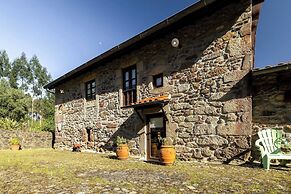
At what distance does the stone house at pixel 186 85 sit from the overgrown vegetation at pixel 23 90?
22.5 meters

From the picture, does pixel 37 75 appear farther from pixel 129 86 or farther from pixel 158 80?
pixel 158 80

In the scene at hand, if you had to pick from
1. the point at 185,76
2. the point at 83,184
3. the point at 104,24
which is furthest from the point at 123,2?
the point at 83,184

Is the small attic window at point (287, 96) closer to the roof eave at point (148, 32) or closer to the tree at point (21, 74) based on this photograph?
the roof eave at point (148, 32)

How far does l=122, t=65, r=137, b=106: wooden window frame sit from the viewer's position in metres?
8.98

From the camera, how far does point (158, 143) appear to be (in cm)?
773

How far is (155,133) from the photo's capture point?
7.90 meters

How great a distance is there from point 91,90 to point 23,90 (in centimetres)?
3044

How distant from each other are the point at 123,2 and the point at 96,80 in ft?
18.1

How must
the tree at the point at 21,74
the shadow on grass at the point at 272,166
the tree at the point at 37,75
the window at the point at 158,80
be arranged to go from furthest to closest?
1. the tree at the point at 37,75
2. the tree at the point at 21,74
3. the window at the point at 158,80
4. the shadow on grass at the point at 272,166

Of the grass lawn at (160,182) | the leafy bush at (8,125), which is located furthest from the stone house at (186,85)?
the leafy bush at (8,125)

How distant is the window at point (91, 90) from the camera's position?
442 inches

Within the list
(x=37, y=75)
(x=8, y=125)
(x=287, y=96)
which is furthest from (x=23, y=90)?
(x=287, y=96)

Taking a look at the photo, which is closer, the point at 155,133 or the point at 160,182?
the point at 160,182

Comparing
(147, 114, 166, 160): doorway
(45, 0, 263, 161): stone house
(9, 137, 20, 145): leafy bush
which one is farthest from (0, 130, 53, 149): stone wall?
(147, 114, 166, 160): doorway
